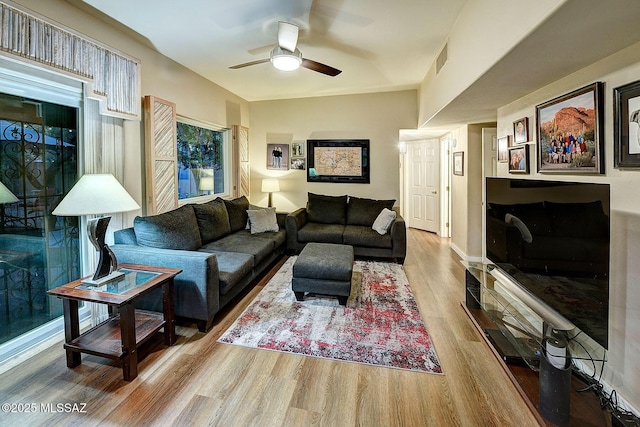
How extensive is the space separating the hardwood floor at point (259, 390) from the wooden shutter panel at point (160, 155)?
1.59m

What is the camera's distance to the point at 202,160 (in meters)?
4.62

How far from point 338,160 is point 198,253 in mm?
3556

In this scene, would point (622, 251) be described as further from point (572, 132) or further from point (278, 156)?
point (278, 156)

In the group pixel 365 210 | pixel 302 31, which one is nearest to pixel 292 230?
pixel 365 210

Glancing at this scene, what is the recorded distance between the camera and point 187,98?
156 inches

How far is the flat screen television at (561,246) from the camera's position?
143cm

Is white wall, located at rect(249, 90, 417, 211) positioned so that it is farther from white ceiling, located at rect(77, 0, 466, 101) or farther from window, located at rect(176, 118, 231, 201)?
white ceiling, located at rect(77, 0, 466, 101)

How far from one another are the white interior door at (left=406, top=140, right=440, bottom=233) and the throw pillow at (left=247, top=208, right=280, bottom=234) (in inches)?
145

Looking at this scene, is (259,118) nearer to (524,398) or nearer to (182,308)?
(182,308)

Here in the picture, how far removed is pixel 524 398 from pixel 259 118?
5.48 meters

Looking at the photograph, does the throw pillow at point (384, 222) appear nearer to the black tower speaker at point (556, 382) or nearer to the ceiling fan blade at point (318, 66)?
the ceiling fan blade at point (318, 66)

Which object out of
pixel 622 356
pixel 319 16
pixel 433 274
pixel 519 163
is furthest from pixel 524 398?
pixel 319 16

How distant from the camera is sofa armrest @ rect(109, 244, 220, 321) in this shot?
2402 mm

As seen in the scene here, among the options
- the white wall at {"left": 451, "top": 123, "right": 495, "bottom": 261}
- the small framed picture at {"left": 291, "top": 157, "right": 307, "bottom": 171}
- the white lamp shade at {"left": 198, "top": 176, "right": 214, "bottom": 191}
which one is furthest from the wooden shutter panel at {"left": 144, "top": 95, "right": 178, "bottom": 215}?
the white wall at {"left": 451, "top": 123, "right": 495, "bottom": 261}
